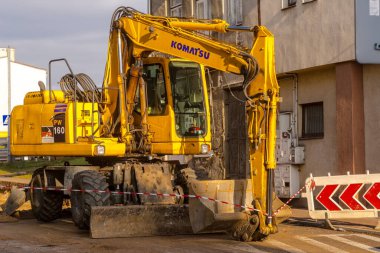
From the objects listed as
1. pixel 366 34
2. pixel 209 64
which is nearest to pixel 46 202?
pixel 209 64

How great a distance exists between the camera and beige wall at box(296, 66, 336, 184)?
19219 mm

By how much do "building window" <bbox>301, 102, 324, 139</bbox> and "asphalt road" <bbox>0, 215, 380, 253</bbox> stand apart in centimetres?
523

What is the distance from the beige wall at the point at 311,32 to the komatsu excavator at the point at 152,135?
4.33 m

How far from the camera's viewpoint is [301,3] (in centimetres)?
1972

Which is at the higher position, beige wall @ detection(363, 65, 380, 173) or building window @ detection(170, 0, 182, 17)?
building window @ detection(170, 0, 182, 17)

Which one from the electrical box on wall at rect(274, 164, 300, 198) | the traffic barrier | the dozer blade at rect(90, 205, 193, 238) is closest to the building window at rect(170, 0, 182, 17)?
the electrical box on wall at rect(274, 164, 300, 198)

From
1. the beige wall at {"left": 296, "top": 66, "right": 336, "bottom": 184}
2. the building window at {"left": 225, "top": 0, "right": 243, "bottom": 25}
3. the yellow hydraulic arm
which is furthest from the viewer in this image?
the building window at {"left": 225, "top": 0, "right": 243, "bottom": 25}

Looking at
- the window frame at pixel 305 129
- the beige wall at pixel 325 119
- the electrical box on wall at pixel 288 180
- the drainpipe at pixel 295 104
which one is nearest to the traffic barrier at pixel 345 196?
the beige wall at pixel 325 119

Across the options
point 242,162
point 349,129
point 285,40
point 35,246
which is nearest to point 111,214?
point 35,246

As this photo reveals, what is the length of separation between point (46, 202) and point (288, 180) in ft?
22.2

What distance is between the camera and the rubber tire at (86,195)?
45.4 feet

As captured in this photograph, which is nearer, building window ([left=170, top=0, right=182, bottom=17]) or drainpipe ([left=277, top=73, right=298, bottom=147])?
drainpipe ([left=277, top=73, right=298, bottom=147])

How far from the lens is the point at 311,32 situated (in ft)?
63.6

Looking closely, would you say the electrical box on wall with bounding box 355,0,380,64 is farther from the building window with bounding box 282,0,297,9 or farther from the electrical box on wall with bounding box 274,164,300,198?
the electrical box on wall with bounding box 274,164,300,198
